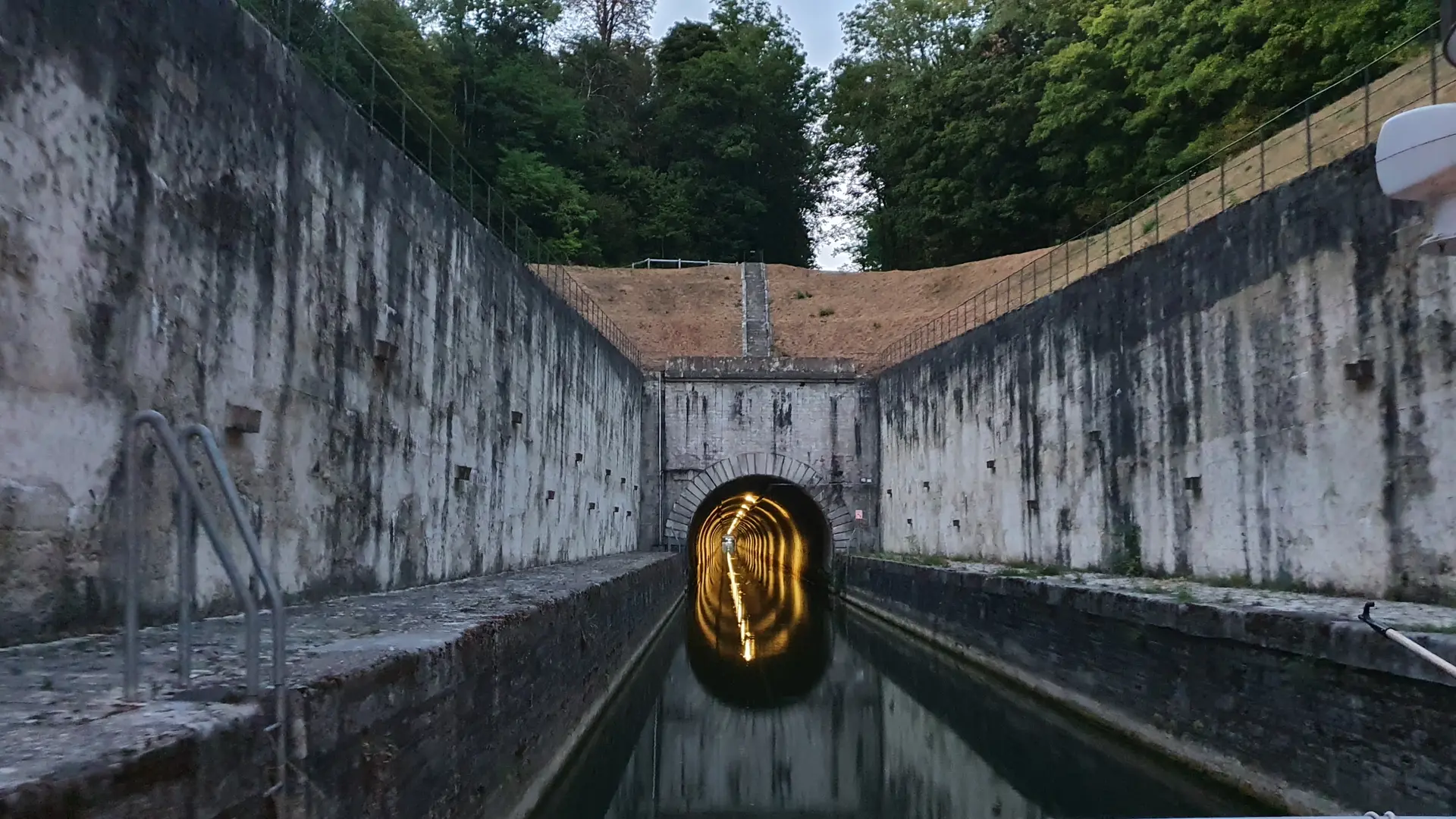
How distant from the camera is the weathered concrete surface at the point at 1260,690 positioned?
4.49 m

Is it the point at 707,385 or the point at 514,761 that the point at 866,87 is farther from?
the point at 514,761

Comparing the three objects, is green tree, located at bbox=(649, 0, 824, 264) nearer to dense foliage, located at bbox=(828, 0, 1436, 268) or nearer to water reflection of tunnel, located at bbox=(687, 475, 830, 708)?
dense foliage, located at bbox=(828, 0, 1436, 268)

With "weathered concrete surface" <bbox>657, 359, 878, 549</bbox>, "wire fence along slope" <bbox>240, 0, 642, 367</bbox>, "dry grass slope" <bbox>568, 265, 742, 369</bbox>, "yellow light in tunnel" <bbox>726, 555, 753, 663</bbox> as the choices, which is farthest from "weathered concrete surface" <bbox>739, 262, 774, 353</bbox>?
"wire fence along slope" <bbox>240, 0, 642, 367</bbox>

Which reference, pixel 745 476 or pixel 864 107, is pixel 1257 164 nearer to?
pixel 745 476

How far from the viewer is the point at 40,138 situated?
12.3 ft

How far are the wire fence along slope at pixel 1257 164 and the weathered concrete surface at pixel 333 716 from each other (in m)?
7.18

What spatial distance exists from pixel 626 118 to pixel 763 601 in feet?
69.9

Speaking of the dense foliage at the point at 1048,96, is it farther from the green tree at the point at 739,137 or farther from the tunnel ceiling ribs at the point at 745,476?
the tunnel ceiling ribs at the point at 745,476

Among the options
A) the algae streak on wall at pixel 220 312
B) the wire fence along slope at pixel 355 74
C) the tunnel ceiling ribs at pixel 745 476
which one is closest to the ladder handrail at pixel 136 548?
the algae streak on wall at pixel 220 312

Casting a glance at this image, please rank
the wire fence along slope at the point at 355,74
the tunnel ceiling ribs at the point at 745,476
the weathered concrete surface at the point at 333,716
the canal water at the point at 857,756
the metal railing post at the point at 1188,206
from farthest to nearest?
the tunnel ceiling ribs at the point at 745,476, the metal railing post at the point at 1188,206, the canal water at the point at 857,756, the wire fence along slope at the point at 355,74, the weathered concrete surface at the point at 333,716

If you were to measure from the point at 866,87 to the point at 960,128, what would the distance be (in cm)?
960

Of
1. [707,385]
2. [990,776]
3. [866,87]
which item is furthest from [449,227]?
[866,87]

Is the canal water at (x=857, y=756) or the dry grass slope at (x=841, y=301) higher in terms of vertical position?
the dry grass slope at (x=841, y=301)

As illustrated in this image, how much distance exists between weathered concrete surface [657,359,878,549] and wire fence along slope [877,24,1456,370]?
1.40m
